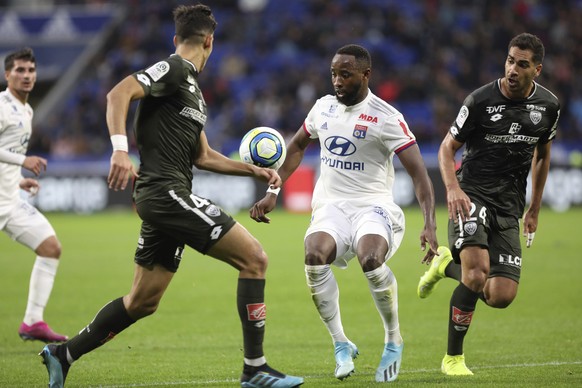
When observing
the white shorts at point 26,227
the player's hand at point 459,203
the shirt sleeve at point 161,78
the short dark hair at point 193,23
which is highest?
the short dark hair at point 193,23

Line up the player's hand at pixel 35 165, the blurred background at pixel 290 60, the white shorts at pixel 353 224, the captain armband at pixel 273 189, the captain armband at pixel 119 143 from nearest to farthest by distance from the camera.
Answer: the captain armband at pixel 119 143, the captain armband at pixel 273 189, the white shorts at pixel 353 224, the player's hand at pixel 35 165, the blurred background at pixel 290 60

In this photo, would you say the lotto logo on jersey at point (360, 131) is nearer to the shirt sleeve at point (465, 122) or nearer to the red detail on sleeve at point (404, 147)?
the red detail on sleeve at point (404, 147)

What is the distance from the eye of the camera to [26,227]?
9.30 metres

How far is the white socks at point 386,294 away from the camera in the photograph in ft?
22.2

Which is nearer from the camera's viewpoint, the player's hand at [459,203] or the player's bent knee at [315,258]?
the player's bent knee at [315,258]

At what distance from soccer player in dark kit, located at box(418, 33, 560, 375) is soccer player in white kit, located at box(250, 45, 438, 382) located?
45 centimetres

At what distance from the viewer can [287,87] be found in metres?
28.6

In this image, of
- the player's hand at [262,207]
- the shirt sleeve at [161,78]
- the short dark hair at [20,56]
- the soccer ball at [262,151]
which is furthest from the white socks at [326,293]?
the short dark hair at [20,56]

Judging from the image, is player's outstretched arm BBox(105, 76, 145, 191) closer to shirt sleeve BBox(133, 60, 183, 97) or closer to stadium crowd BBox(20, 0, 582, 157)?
shirt sleeve BBox(133, 60, 183, 97)

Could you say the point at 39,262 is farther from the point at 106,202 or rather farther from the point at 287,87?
the point at 287,87

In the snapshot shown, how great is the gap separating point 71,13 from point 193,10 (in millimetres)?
30907

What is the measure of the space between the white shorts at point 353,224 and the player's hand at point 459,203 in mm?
453

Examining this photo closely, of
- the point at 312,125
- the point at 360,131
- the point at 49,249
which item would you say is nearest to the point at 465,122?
the point at 360,131

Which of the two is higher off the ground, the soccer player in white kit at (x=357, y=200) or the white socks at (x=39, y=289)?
the soccer player in white kit at (x=357, y=200)
